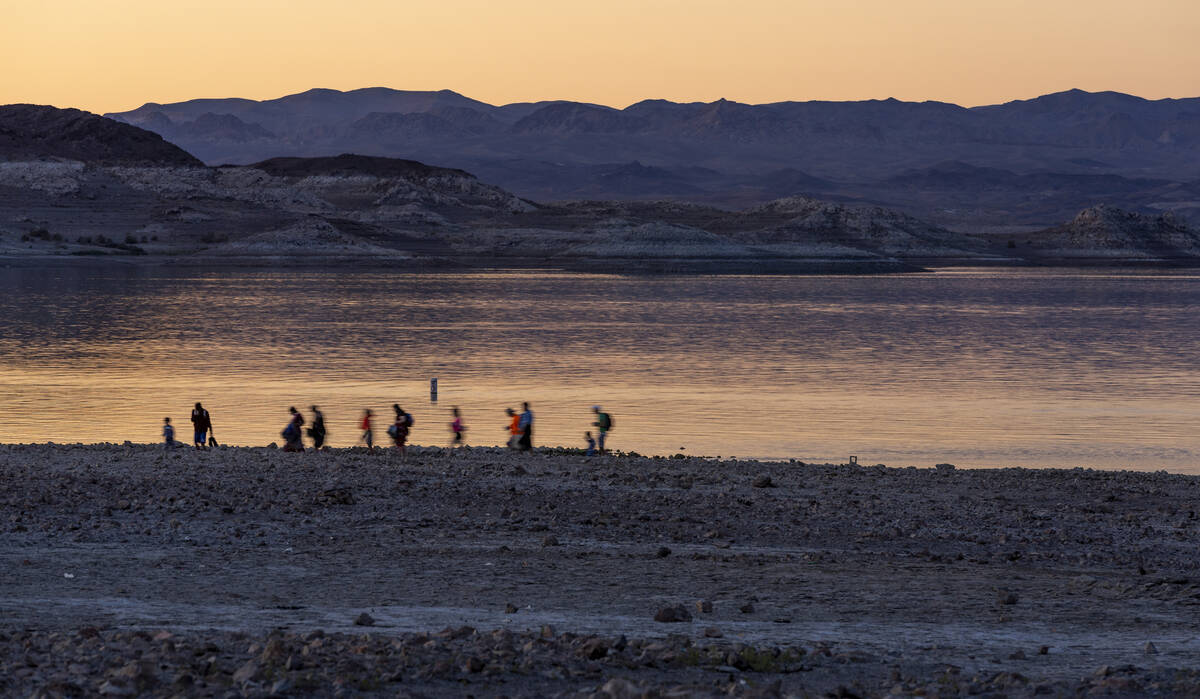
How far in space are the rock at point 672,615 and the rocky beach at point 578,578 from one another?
19 mm

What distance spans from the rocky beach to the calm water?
735 centimetres

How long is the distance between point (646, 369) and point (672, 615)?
3537 cm

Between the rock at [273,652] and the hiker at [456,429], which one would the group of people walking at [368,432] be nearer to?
the hiker at [456,429]

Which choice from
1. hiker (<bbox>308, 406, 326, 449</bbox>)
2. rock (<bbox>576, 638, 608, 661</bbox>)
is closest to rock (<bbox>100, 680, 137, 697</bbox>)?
rock (<bbox>576, 638, 608, 661</bbox>)

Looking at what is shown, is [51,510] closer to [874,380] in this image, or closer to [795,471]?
[795,471]

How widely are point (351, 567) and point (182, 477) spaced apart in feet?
21.4

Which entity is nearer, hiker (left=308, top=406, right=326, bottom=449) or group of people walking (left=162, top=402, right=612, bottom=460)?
group of people walking (left=162, top=402, right=612, bottom=460)

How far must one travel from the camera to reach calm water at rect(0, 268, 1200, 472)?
31.6 metres

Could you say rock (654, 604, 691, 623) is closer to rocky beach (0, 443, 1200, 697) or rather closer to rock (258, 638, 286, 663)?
rocky beach (0, 443, 1200, 697)

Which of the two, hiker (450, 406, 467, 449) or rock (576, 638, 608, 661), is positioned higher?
rock (576, 638, 608, 661)

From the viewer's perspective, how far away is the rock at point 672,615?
41.3 feet

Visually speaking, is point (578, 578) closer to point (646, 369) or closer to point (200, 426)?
Answer: point (200, 426)

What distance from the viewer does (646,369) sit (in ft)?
157

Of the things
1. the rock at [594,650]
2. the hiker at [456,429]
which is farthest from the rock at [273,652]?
the hiker at [456,429]
